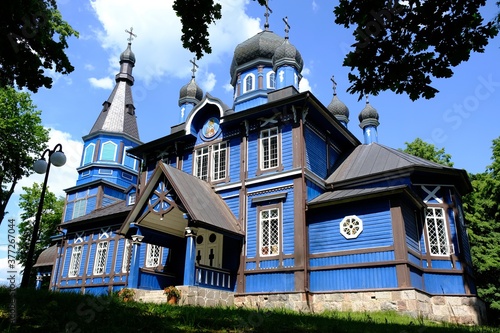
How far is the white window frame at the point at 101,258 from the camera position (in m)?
23.0

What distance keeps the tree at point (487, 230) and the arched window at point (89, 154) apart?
2502cm

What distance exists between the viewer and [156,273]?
667 inches

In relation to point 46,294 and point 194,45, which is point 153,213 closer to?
point 46,294

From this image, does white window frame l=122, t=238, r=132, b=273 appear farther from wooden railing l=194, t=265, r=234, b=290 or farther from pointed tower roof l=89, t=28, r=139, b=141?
pointed tower roof l=89, t=28, r=139, b=141

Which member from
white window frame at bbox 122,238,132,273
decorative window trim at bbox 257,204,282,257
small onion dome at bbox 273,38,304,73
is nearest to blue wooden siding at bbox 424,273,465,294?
decorative window trim at bbox 257,204,282,257

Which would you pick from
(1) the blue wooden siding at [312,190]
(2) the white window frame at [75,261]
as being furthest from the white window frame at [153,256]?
(1) the blue wooden siding at [312,190]

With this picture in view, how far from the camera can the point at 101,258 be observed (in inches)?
919

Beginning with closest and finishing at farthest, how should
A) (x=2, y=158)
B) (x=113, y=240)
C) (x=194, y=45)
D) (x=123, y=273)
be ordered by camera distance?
(x=194, y=45) < (x=123, y=273) < (x=113, y=240) < (x=2, y=158)

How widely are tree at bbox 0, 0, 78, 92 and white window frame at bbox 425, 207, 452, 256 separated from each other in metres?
12.7

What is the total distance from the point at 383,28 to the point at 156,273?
44.4 feet

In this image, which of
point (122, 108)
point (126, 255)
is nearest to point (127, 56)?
point (122, 108)

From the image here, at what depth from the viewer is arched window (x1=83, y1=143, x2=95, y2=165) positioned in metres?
32.7

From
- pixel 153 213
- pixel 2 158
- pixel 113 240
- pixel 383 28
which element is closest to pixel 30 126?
pixel 2 158

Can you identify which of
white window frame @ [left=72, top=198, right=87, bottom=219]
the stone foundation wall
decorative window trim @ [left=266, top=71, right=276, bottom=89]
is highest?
decorative window trim @ [left=266, top=71, right=276, bottom=89]
